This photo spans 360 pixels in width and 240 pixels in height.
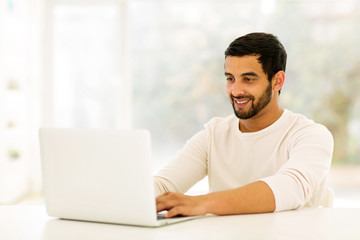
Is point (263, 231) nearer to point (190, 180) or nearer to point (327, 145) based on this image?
point (327, 145)

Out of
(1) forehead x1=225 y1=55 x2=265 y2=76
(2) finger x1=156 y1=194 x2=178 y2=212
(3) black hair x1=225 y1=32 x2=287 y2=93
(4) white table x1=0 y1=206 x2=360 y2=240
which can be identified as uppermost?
(3) black hair x1=225 y1=32 x2=287 y2=93

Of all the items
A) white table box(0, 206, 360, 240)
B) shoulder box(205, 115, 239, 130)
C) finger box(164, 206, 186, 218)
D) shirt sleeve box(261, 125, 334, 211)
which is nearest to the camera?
white table box(0, 206, 360, 240)

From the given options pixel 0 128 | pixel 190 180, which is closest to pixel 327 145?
pixel 190 180

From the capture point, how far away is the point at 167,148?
580cm

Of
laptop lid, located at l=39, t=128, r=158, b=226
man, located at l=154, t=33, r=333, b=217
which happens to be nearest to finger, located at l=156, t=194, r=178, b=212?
laptop lid, located at l=39, t=128, r=158, b=226

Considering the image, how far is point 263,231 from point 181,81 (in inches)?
179

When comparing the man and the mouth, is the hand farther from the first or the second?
the mouth

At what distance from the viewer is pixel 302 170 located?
64.3 inches

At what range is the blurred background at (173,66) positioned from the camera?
5590 mm

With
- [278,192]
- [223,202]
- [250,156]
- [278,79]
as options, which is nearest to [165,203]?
[223,202]

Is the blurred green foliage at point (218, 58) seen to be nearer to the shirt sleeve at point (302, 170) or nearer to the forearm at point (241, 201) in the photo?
the shirt sleeve at point (302, 170)

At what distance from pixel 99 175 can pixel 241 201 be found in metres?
0.44

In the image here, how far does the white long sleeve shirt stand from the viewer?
67.6 inches

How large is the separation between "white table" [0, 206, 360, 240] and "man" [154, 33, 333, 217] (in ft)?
0.96
